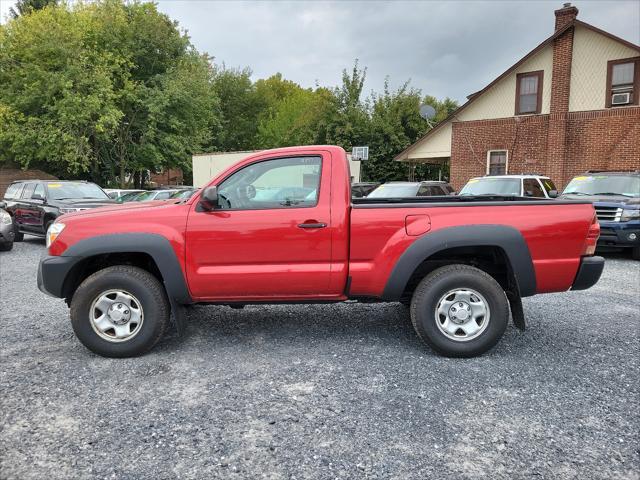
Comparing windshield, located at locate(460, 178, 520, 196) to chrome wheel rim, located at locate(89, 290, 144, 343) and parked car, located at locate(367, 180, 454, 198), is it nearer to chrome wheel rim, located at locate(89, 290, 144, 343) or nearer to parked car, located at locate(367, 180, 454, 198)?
parked car, located at locate(367, 180, 454, 198)

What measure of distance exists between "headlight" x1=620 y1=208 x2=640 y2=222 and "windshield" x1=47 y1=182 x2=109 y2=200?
11.6m

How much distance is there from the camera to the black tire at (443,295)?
405cm

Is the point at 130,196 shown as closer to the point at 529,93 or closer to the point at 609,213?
the point at 609,213

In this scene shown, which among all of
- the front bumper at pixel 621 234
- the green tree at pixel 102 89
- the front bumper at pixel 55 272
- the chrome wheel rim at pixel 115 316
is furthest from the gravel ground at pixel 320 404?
the green tree at pixel 102 89

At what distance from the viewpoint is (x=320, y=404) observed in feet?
11.1

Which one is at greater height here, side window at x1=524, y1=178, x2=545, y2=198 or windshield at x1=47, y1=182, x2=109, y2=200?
side window at x1=524, y1=178, x2=545, y2=198

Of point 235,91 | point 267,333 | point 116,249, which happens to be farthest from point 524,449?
point 235,91

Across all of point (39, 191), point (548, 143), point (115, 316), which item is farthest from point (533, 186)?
point (39, 191)

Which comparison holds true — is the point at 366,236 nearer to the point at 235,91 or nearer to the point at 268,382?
the point at 268,382

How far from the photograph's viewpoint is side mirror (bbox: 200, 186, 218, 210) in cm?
403

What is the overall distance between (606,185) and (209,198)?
9.78 metres

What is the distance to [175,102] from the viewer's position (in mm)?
27562

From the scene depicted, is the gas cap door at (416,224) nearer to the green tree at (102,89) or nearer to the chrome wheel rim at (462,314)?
the chrome wheel rim at (462,314)

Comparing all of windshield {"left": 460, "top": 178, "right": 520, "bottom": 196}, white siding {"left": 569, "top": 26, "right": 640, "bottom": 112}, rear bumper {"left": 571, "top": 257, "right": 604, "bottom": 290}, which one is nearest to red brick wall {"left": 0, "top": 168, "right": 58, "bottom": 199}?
windshield {"left": 460, "top": 178, "right": 520, "bottom": 196}
